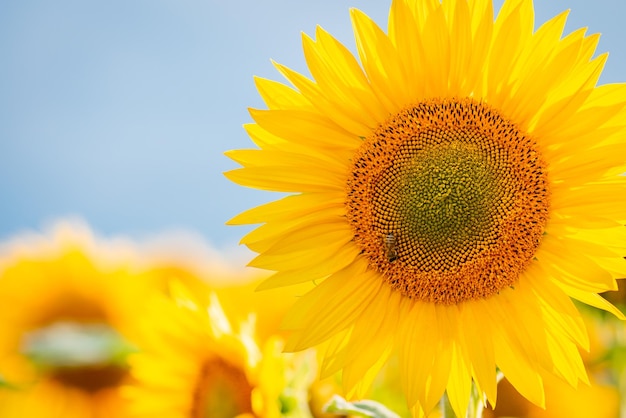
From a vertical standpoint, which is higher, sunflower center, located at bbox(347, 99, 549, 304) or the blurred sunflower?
the blurred sunflower

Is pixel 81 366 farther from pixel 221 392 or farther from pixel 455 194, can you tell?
pixel 455 194

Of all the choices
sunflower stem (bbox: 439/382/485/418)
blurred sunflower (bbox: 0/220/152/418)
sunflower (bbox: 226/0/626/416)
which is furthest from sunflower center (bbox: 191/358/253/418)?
blurred sunflower (bbox: 0/220/152/418)

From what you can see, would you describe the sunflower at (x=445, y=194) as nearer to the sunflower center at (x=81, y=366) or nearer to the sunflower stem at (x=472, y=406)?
the sunflower stem at (x=472, y=406)

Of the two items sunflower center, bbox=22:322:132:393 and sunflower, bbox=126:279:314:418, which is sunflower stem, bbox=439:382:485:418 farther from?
sunflower center, bbox=22:322:132:393

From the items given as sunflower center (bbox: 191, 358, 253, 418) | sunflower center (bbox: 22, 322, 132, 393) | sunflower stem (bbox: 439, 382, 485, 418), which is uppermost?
sunflower center (bbox: 22, 322, 132, 393)

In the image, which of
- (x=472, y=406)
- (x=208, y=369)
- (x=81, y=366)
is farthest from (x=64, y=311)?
(x=472, y=406)

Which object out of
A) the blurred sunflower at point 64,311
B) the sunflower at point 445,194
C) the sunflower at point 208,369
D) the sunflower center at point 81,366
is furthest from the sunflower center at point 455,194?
the blurred sunflower at point 64,311

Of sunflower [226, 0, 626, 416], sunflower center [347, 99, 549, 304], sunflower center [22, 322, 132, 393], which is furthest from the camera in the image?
sunflower center [22, 322, 132, 393]

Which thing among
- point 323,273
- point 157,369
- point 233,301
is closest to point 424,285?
point 323,273
